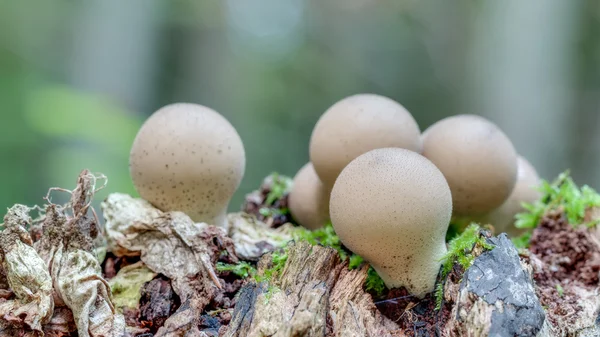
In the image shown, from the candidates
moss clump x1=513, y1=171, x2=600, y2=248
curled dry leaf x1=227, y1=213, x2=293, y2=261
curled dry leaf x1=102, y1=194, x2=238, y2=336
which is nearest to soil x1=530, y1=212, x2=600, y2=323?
moss clump x1=513, y1=171, x2=600, y2=248

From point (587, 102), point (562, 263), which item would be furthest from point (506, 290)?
point (587, 102)

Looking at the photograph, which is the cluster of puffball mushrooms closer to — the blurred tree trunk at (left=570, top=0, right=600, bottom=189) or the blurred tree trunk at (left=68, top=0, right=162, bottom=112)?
the blurred tree trunk at (left=68, top=0, right=162, bottom=112)

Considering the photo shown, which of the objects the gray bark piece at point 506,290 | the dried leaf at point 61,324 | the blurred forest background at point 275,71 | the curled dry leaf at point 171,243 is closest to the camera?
the gray bark piece at point 506,290

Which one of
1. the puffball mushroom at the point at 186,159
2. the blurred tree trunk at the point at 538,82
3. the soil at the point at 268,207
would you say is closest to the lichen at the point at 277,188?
the soil at the point at 268,207

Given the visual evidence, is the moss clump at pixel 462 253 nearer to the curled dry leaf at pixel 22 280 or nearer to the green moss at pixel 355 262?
the green moss at pixel 355 262

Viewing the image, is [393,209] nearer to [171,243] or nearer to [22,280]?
[171,243]

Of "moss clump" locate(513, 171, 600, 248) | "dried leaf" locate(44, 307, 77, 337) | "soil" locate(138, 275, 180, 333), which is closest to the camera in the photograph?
"dried leaf" locate(44, 307, 77, 337)

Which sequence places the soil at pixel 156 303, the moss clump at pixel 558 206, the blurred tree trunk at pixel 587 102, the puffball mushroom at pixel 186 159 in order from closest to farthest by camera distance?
the soil at pixel 156 303
the puffball mushroom at pixel 186 159
the moss clump at pixel 558 206
the blurred tree trunk at pixel 587 102
